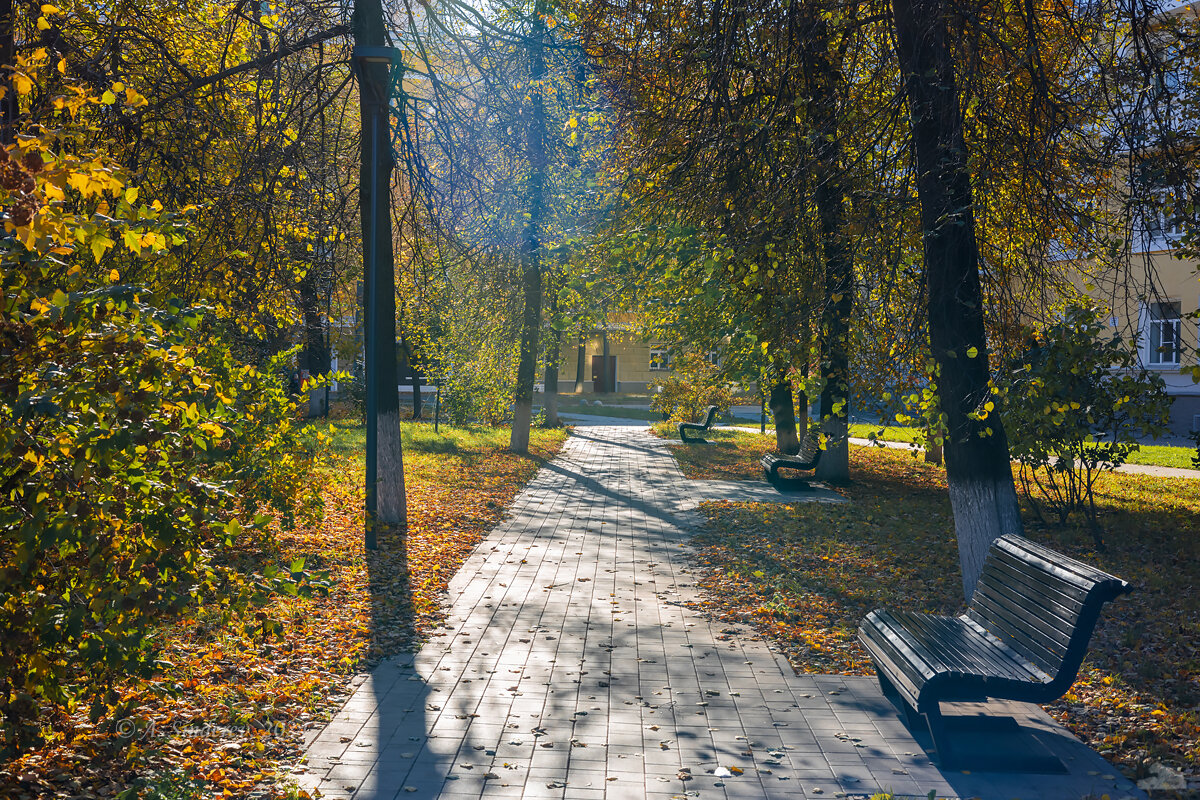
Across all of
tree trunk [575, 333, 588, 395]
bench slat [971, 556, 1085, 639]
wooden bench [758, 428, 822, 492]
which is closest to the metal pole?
bench slat [971, 556, 1085, 639]

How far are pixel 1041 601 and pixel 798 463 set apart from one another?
9771mm

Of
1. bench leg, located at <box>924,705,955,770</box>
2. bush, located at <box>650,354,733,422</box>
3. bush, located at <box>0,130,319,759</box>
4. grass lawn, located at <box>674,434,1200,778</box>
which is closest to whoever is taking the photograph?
bush, located at <box>0,130,319,759</box>

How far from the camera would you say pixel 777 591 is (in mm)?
7754

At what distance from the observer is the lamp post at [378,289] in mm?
9539

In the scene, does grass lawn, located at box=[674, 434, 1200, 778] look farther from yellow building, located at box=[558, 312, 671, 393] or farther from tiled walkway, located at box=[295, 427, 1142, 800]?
yellow building, located at box=[558, 312, 671, 393]

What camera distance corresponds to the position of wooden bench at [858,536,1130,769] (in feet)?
13.0

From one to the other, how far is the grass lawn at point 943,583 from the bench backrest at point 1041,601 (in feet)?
2.26

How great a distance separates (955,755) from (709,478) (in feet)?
39.9

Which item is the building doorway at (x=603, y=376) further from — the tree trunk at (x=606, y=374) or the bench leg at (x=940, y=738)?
the bench leg at (x=940, y=738)

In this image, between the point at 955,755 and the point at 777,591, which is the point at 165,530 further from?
the point at 777,591

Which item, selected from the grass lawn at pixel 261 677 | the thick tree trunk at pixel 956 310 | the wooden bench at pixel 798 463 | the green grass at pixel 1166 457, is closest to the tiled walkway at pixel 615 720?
the grass lawn at pixel 261 677

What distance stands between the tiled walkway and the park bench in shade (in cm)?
651

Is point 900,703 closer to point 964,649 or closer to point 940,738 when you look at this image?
point 964,649

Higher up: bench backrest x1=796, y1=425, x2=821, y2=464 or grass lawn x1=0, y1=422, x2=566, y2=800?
bench backrest x1=796, y1=425, x2=821, y2=464
